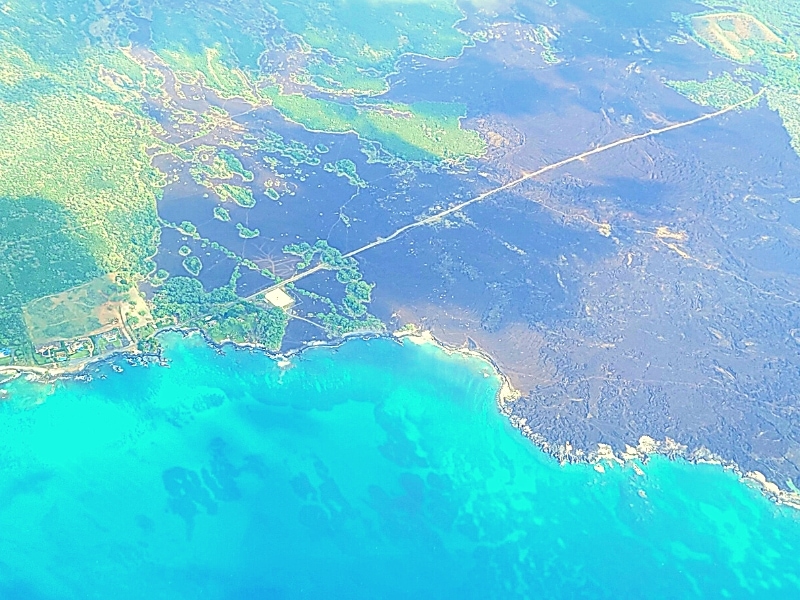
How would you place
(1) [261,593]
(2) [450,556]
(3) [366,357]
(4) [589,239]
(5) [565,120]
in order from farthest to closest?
1. (5) [565,120]
2. (4) [589,239]
3. (3) [366,357]
4. (2) [450,556]
5. (1) [261,593]

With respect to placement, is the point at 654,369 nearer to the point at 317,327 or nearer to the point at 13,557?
the point at 317,327

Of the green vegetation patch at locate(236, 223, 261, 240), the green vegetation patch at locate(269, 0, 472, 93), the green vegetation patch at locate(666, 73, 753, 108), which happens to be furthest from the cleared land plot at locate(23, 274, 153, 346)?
the green vegetation patch at locate(666, 73, 753, 108)

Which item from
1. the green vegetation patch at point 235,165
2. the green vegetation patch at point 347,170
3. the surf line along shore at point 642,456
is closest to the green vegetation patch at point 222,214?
the green vegetation patch at point 235,165

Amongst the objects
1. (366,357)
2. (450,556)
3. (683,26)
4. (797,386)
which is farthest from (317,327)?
(683,26)

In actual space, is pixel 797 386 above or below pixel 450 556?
above

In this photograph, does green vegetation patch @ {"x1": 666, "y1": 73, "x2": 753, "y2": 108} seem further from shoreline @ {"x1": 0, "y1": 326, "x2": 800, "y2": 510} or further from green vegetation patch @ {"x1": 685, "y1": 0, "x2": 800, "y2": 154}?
shoreline @ {"x1": 0, "y1": 326, "x2": 800, "y2": 510}

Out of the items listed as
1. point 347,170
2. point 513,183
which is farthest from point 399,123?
point 513,183

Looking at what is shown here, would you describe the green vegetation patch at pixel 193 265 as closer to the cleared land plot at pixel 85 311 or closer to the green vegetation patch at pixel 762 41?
the cleared land plot at pixel 85 311

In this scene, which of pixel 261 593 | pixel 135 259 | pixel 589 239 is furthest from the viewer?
pixel 589 239
